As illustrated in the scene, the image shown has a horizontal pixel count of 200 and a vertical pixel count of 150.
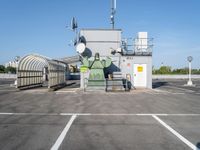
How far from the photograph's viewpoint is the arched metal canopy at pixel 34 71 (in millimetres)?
24969

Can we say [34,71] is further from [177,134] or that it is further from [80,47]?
[177,134]

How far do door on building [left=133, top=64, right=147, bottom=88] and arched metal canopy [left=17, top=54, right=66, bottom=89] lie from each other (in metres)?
7.68

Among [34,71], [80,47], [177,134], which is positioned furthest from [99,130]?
[34,71]

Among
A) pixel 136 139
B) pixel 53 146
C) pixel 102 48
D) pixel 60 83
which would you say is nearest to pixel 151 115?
pixel 136 139

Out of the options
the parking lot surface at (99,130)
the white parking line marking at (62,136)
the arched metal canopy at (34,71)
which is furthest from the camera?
the arched metal canopy at (34,71)

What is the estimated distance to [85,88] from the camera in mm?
24531

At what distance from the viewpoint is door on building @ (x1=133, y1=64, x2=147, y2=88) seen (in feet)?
88.0

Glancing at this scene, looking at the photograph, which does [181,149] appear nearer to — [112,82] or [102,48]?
[112,82]

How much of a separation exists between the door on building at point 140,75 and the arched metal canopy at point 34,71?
7683 millimetres

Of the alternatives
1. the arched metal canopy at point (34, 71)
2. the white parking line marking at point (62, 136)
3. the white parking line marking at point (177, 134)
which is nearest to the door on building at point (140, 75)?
the arched metal canopy at point (34, 71)

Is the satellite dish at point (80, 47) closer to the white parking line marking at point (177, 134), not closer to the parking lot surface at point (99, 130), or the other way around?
the parking lot surface at point (99, 130)

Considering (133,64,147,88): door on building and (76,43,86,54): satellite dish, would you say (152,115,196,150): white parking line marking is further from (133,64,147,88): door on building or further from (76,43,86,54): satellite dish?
(133,64,147,88): door on building

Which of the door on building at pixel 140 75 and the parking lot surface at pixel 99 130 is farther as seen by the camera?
the door on building at pixel 140 75

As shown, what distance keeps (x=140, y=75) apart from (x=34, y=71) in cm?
1114
